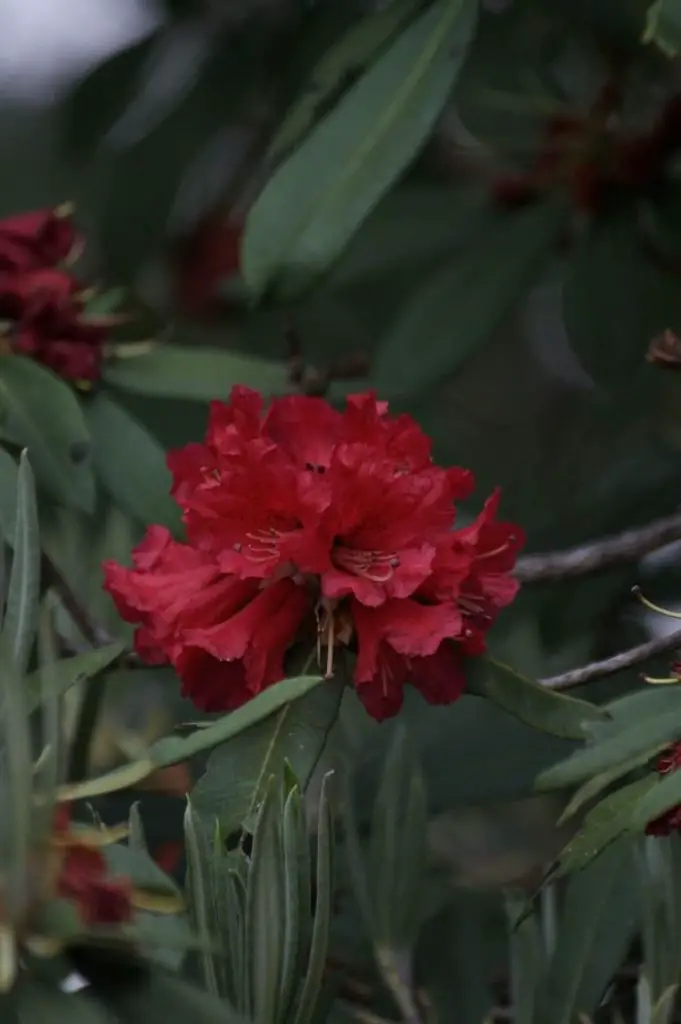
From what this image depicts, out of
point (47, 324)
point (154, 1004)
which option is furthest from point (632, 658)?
point (47, 324)

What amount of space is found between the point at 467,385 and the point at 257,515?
1151 mm

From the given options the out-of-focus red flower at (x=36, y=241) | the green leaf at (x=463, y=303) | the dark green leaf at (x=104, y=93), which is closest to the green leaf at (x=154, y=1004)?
the out-of-focus red flower at (x=36, y=241)

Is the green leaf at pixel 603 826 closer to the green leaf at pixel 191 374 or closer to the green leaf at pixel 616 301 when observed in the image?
the green leaf at pixel 191 374

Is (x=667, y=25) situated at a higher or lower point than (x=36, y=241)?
higher

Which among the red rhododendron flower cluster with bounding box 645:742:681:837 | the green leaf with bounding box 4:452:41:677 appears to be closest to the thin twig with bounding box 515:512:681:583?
the red rhododendron flower cluster with bounding box 645:742:681:837

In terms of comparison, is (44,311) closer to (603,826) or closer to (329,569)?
(329,569)

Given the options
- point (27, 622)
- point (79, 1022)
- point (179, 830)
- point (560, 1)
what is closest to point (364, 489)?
point (27, 622)

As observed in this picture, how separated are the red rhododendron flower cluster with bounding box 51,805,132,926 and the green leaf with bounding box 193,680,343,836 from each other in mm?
142

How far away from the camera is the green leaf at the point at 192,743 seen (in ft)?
1.98

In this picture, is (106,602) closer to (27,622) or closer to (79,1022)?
(27,622)

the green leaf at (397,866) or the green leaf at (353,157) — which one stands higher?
the green leaf at (353,157)

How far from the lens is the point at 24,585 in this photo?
2.06 ft

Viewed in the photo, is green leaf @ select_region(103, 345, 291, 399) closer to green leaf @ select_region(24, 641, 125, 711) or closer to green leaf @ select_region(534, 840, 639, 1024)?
green leaf @ select_region(24, 641, 125, 711)

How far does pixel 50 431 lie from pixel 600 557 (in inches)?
12.8
